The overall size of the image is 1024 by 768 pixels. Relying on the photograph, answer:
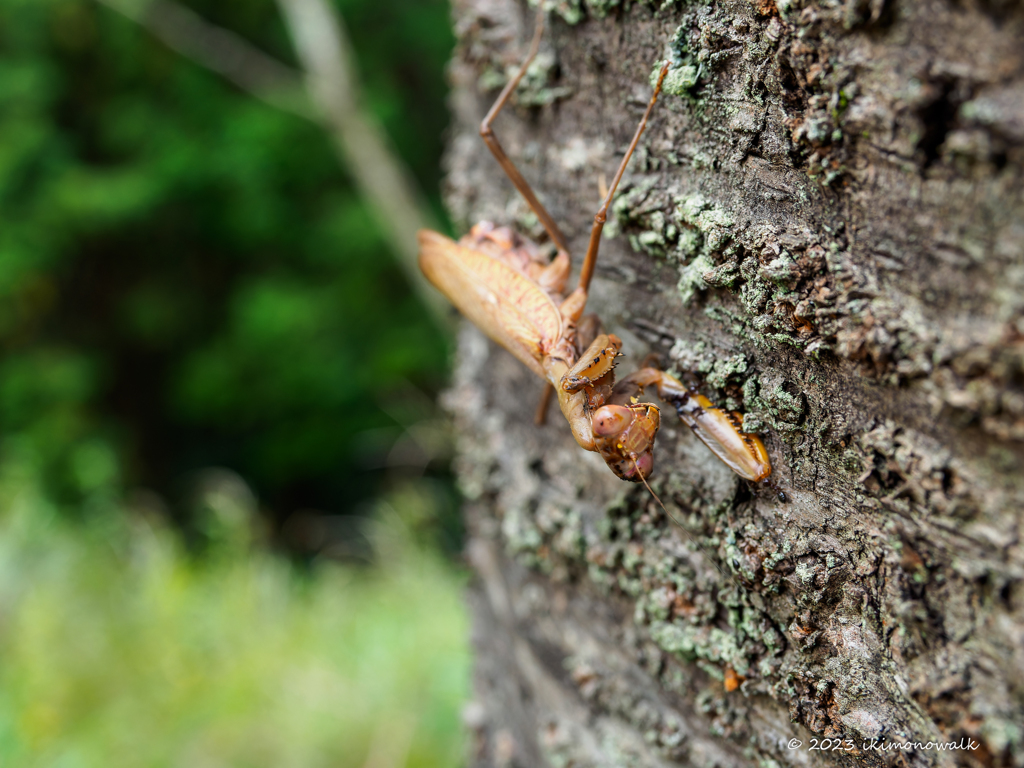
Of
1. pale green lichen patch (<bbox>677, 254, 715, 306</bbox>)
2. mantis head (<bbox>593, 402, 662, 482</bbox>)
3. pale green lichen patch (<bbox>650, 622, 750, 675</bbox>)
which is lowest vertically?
pale green lichen patch (<bbox>650, 622, 750, 675</bbox>)

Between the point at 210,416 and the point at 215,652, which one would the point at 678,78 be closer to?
the point at 215,652

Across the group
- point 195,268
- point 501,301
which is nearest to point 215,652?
point 501,301

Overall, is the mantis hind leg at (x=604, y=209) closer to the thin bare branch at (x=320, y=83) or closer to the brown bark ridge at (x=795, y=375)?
the brown bark ridge at (x=795, y=375)

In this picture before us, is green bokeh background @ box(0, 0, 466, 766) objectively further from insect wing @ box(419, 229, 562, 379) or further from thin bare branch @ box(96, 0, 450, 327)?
insect wing @ box(419, 229, 562, 379)

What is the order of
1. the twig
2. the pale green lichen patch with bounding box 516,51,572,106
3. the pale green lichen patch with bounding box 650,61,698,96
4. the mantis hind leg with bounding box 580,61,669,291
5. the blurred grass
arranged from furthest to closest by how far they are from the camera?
the twig, the blurred grass, the pale green lichen patch with bounding box 516,51,572,106, the mantis hind leg with bounding box 580,61,669,291, the pale green lichen patch with bounding box 650,61,698,96

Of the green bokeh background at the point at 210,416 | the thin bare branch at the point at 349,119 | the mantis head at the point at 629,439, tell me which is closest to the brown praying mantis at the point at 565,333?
the mantis head at the point at 629,439

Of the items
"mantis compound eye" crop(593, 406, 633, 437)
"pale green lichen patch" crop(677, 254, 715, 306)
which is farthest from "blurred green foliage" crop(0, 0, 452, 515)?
"pale green lichen patch" crop(677, 254, 715, 306)

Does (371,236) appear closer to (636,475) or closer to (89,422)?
(89,422)
